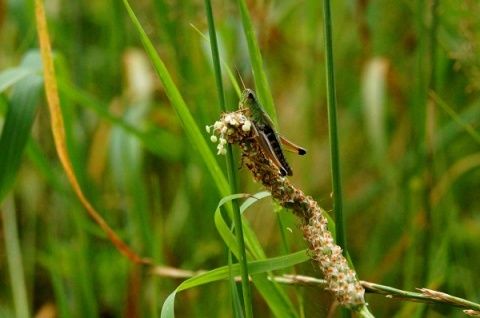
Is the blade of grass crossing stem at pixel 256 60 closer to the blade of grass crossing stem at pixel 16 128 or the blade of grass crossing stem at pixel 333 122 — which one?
the blade of grass crossing stem at pixel 333 122

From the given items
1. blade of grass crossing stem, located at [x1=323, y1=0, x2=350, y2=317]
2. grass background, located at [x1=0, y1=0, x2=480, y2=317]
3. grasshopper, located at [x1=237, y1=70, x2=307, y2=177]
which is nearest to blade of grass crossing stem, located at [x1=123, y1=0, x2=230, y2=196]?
grasshopper, located at [x1=237, y1=70, x2=307, y2=177]

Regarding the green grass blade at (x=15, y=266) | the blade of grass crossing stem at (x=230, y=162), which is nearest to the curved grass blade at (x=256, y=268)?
the blade of grass crossing stem at (x=230, y=162)

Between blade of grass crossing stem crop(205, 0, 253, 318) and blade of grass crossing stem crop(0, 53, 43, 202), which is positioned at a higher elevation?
blade of grass crossing stem crop(0, 53, 43, 202)

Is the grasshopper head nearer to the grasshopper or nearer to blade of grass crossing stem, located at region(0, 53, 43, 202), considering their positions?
the grasshopper

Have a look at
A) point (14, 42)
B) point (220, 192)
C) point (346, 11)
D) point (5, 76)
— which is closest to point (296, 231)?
point (220, 192)

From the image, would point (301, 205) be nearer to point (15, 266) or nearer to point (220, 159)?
point (220, 159)
